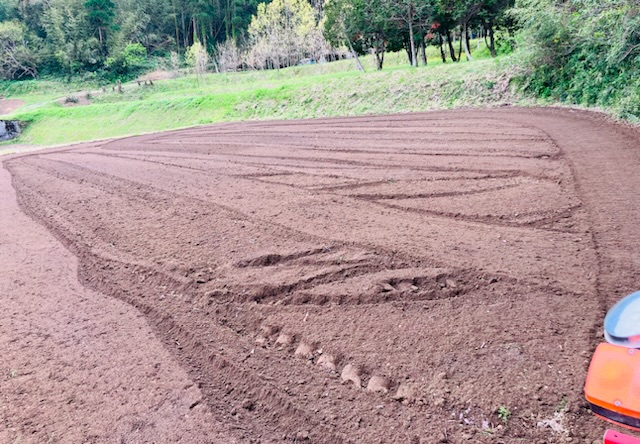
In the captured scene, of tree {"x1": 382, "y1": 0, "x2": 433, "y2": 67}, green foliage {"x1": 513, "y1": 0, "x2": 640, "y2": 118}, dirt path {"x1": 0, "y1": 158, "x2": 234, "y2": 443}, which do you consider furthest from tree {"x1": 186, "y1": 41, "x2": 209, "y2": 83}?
dirt path {"x1": 0, "y1": 158, "x2": 234, "y2": 443}

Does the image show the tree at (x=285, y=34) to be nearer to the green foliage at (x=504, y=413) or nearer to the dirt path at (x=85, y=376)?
the dirt path at (x=85, y=376)

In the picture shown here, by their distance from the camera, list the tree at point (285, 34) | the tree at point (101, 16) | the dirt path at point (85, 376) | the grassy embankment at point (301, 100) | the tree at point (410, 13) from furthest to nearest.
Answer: the tree at point (101, 16), the tree at point (285, 34), the tree at point (410, 13), the grassy embankment at point (301, 100), the dirt path at point (85, 376)

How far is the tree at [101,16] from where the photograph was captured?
2127 inches

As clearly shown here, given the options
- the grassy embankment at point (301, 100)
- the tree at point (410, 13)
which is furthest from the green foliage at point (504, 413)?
the tree at point (410, 13)

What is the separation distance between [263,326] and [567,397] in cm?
223

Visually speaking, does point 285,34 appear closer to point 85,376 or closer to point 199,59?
point 199,59

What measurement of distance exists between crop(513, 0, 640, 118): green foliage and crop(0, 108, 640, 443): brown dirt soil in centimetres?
455

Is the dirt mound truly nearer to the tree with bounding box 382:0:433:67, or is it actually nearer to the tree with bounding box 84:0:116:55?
the tree with bounding box 84:0:116:55

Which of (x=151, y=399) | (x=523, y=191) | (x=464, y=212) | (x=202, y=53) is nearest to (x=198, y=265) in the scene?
(x=151, y=399)

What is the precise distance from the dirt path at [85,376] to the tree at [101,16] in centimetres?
6092

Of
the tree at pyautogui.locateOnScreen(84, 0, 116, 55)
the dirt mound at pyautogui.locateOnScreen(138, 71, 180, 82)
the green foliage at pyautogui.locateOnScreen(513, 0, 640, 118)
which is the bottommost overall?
the green foliage at pyautogui.locateOnScreen(513, 0, 640, 118)

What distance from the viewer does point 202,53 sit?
4572 centimetres

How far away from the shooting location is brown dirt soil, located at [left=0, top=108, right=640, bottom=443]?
2623 millimetres

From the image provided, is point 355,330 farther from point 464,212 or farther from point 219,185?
point 219,185
